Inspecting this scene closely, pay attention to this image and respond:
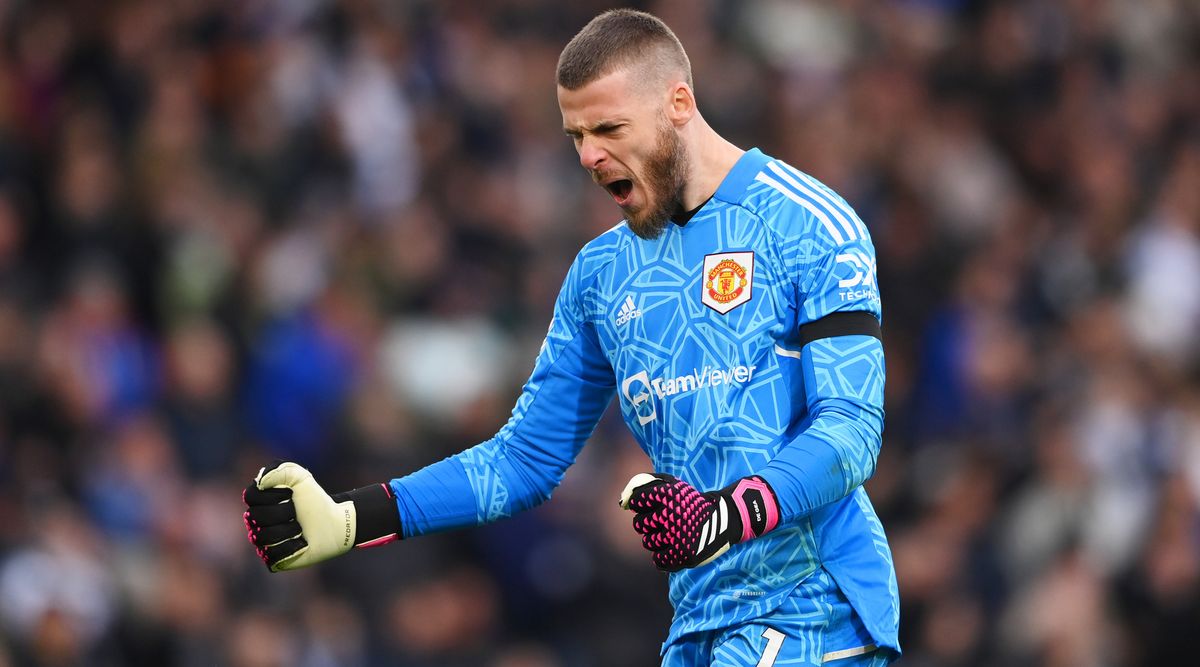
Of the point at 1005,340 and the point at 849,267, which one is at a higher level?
the point at 849,267

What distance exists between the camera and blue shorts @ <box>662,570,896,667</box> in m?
4.77

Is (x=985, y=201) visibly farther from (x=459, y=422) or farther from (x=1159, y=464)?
(x=459, y=422)

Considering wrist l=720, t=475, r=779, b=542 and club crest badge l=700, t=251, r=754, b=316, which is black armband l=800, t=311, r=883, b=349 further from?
wrist l=720, t=475, r=779, b=542

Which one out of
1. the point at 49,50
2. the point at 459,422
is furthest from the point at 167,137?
the point at 459,422

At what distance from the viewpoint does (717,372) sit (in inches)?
191

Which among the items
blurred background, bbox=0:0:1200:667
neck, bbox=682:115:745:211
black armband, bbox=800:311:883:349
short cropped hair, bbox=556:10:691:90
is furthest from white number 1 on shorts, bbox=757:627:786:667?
blurred background, bbox=0:0:1200:667

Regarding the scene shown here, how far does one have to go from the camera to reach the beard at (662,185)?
500 cm

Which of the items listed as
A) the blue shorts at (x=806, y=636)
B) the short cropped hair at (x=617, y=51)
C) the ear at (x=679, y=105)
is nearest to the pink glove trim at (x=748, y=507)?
the blue shorts at (x=806, y=636)

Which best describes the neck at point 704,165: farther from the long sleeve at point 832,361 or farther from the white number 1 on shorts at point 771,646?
the white number 1 on shorts at point 771,646

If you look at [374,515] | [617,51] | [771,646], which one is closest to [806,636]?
[771,646]

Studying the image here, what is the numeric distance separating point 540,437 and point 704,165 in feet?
3.20

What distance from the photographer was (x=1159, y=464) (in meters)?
11.3

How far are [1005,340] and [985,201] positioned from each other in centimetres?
221

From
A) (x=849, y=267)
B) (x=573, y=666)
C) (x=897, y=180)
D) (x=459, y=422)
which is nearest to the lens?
(x=849, y=267)
